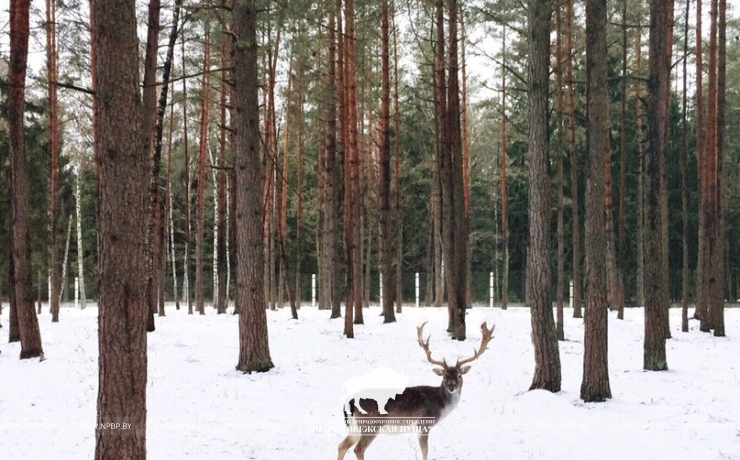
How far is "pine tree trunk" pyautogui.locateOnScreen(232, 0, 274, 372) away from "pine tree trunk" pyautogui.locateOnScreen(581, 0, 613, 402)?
5528 millimetres

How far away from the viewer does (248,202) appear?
1017cm

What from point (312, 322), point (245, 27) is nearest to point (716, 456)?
point (245, 27)

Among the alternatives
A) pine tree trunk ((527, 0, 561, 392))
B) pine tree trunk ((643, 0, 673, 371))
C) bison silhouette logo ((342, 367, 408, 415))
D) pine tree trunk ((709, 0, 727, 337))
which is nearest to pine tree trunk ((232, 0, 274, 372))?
pine tree trunk ((527, 0, 561, 392))

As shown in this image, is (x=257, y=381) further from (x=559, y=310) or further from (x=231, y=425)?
(x=559, y=310)

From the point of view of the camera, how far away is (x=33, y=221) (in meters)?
18.9

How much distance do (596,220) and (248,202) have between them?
594 centimetres

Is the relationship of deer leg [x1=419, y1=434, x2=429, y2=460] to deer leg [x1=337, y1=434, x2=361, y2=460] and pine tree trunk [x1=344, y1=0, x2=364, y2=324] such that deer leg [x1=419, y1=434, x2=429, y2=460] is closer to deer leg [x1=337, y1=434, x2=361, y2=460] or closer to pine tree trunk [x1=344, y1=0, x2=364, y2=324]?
deer leg [x1=337, y1=434, x2=361, y2=460]

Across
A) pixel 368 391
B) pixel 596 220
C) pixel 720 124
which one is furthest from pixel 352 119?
pixel 368 391

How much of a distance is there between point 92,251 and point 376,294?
71.9ft

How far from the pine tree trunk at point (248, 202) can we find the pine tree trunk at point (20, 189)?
4236 mm

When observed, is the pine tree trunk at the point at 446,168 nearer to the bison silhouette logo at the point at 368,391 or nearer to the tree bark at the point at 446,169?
the tree bark at the point at 446,169

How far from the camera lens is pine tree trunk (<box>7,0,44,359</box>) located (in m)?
10.8

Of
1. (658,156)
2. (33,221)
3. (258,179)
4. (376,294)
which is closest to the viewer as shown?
(258,179)

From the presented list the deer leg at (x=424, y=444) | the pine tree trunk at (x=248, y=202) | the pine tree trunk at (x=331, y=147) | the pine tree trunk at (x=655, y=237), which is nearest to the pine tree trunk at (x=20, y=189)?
the pine tree trunk at (x=248, y=202)
